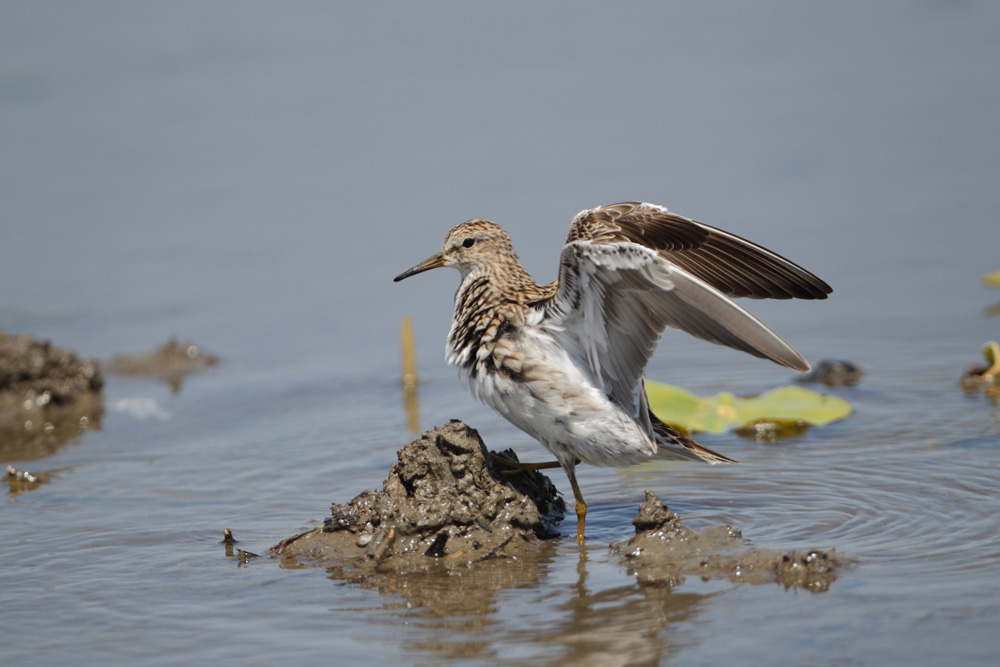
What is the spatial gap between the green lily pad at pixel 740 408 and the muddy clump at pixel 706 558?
1.93m

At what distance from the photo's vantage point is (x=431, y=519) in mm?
5230

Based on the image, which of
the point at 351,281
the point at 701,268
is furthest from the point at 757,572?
the point at 351,281

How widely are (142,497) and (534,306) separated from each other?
2620mm

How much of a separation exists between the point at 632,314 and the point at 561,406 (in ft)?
1.87

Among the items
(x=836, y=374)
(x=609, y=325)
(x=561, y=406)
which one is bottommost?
(x=561, y=406)

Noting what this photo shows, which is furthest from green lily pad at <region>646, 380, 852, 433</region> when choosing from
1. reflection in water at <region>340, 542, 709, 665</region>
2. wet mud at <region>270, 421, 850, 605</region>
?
reflection in water at <region>340, 542, 709, 665</region>

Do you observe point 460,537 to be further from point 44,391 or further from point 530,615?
point 44,391

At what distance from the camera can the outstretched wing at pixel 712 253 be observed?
582 centimetres

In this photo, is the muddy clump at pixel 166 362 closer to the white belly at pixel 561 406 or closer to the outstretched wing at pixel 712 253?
the white belly at pixel 561 406

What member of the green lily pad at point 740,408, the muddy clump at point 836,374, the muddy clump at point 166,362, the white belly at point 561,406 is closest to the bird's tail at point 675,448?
the white belly at point 561,406

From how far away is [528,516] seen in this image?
17.7 ft

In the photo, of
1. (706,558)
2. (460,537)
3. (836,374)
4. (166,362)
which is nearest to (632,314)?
(706,558)

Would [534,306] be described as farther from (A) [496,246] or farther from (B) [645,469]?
(B) [645,469]

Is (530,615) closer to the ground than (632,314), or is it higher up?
closer to the ground
